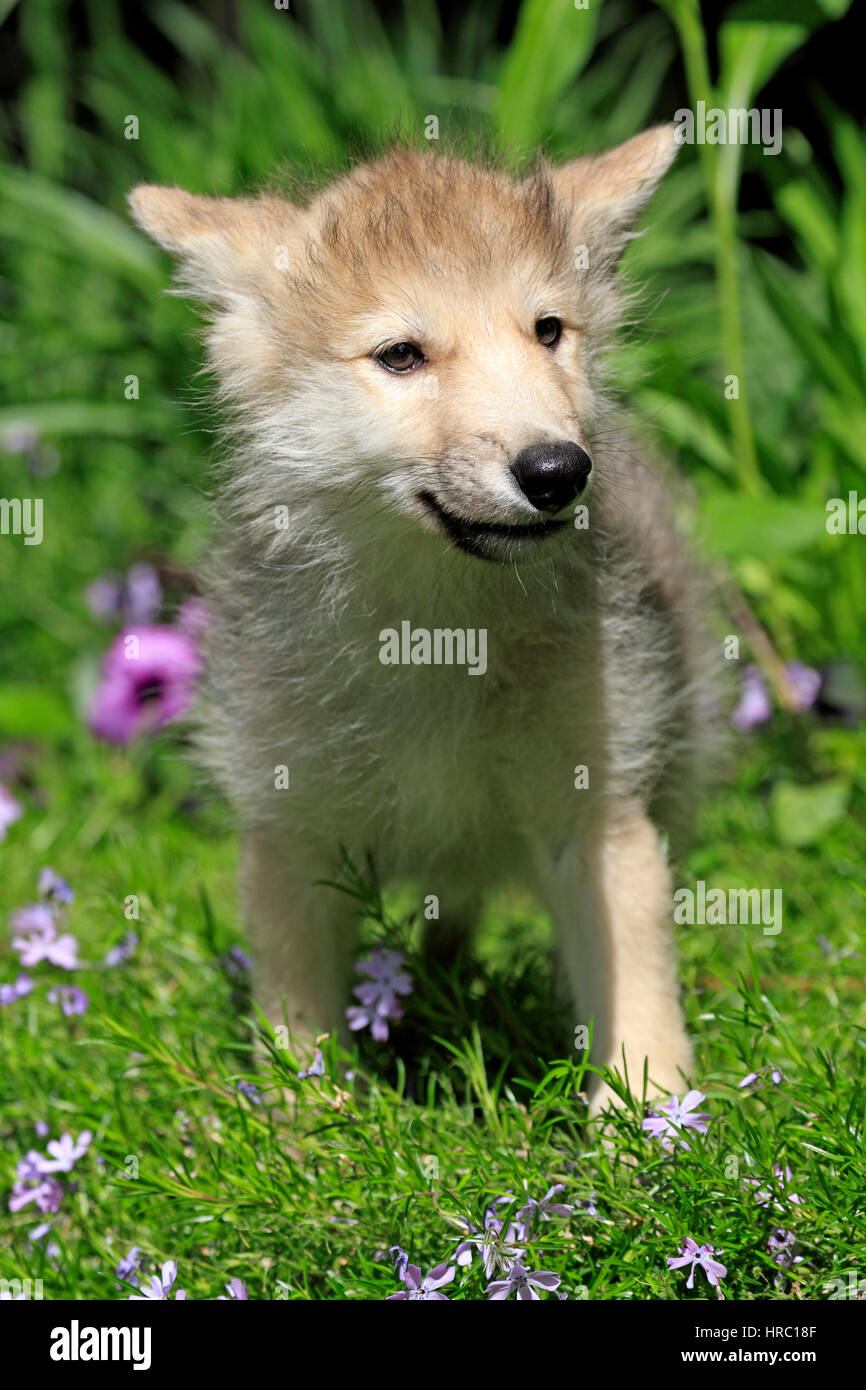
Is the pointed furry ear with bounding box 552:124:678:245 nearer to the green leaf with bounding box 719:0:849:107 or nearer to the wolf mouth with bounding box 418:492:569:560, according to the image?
the wolf mouth with bounding box 418:492:569:560

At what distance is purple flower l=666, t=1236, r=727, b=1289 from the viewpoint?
225 cm

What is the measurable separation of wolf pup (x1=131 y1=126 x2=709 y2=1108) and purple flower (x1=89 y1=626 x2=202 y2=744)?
1.54 meters

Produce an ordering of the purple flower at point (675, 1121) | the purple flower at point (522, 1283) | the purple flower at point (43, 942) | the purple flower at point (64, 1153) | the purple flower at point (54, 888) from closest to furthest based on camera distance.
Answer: the purple flower at point (522, 1283) < the purple flower at point (675, 1121) < the purple flower at point (64, 1153) < the purple flower at point (43, 942) < the purple flower at point (54, 888)

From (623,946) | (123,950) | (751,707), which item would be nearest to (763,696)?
(751,707)

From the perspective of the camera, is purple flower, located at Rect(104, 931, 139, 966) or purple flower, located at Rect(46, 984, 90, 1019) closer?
purple flower, located at Rect(46, 984, 90, 1019)

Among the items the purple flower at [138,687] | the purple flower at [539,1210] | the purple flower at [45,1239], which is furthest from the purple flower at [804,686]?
the purple flower at [45,1239]

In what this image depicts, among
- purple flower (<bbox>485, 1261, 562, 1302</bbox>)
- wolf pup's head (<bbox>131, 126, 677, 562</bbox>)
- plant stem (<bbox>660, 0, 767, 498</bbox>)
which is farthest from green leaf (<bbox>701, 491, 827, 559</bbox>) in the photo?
purple flower (<bbox>485, 1261, 562, 1302</bbox>)

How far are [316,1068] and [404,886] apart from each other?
0.95 metres

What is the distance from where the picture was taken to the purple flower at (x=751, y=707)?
4.50 meters

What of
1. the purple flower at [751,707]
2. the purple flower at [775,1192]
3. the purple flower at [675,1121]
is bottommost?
the purple flower at [775,1192]

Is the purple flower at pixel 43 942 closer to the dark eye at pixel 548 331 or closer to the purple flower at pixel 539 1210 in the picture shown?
the purple flower at pixel 539 1210

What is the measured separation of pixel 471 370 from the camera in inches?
98.8

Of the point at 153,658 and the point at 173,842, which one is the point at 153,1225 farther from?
the point at 153,658

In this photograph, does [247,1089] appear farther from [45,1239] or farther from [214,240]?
[214,240]
